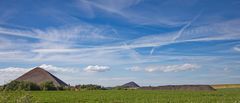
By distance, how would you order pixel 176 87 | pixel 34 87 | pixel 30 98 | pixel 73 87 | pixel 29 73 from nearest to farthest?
pixel 30 98
pixel 34 87
pixel 73 87
pixel 176 87
pixel 29 73

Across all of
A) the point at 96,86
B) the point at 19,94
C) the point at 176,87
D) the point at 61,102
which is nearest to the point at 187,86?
the point at 176,87

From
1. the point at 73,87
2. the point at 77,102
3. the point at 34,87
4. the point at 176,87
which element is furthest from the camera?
the point at 176,87

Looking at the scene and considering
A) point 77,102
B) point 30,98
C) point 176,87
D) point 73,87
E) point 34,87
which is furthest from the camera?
point 176,87

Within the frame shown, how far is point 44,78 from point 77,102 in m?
82.3

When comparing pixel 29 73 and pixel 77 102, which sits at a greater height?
pixel 29 73

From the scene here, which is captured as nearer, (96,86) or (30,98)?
(30,98)

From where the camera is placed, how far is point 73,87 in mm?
95000

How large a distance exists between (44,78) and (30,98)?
4178 inches

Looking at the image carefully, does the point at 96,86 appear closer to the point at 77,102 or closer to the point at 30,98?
the point at 77,102

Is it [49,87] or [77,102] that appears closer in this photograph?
[77,102]

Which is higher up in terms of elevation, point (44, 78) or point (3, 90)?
point (44, 78)

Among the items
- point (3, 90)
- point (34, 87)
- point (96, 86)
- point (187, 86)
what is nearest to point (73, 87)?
point (96, 86)

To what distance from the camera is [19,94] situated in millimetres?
9016

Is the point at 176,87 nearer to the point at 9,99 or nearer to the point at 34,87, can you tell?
the point at 34,87
